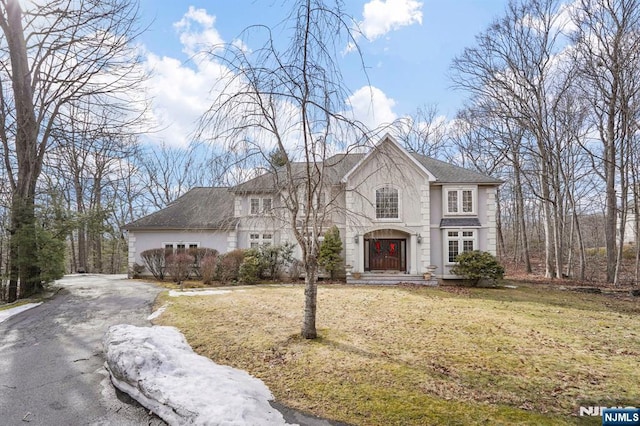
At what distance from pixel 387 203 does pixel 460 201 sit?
373 centimetres

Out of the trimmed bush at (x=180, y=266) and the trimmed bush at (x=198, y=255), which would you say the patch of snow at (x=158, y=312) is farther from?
the trimmed bush at (x=198, y=255)

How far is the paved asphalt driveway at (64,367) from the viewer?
4152 millimetres

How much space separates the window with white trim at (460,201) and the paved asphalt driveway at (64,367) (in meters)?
14.1

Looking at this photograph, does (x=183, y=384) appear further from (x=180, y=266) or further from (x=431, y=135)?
(x=431, y=135)

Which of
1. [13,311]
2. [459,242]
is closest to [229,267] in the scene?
[13,311]

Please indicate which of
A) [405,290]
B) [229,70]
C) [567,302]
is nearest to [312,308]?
[229,70]

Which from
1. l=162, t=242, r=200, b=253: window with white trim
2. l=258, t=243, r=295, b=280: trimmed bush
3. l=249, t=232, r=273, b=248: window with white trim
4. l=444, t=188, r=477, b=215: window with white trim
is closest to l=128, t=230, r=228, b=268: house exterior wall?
l=162, t=242, r=200, b=253: window with white trim

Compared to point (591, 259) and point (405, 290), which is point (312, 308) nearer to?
point (405, 290)

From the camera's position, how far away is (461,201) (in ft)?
54.6

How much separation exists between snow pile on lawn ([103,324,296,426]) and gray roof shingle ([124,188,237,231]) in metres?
11.5

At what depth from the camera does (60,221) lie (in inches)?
495

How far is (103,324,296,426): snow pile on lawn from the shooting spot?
3.81 metres

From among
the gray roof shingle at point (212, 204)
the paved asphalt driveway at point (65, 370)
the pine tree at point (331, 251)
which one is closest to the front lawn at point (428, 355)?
the paved asphalt driveway at point (65, 370)

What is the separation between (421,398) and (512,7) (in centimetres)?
2213
